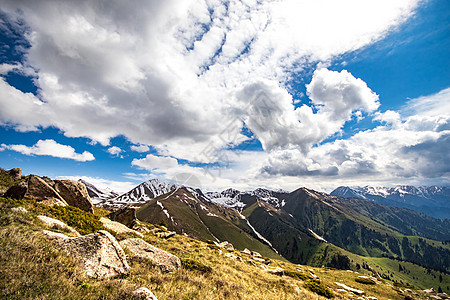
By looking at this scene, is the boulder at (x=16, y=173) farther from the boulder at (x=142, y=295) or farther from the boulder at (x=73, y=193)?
the boulder at (x=142, y=295)

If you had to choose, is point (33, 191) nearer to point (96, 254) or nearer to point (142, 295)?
point (96, 254)

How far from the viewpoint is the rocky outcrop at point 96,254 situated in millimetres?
9289

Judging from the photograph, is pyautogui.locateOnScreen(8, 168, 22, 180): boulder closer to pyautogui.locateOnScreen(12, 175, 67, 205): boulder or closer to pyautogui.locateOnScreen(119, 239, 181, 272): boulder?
pyautogui.locateOnScreen(12, 175, 67, 205): boulder

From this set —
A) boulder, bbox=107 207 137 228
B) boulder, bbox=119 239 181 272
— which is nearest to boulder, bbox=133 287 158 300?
boulder, bbox=119 239 181 272

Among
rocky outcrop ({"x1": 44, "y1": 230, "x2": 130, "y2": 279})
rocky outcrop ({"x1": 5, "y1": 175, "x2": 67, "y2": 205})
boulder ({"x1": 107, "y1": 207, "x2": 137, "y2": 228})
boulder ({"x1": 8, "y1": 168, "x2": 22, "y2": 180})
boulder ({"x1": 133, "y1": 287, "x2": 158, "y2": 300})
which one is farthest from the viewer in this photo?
boulder ({"x1": 107, "y1": 207, "x2": 137, "y2": 228})

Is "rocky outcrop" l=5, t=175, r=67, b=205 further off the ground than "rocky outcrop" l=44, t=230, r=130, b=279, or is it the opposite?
"rocky outcrop" l=5, t=175, r=67, b=205

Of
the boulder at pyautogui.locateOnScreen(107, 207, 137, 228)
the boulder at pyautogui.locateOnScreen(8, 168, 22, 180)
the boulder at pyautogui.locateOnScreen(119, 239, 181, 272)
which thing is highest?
the boulder at pyautogui.locateOnScreen(8, 168, 22, 180)

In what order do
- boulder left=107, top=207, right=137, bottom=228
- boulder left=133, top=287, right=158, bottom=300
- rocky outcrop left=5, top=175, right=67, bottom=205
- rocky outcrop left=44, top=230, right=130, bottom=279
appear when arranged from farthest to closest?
boulder left=107, top=207, right=137, bottom=228 → rocky outcrop left=5, top=175, right=67, bottom=205 → rocky outcrop left=44, top=230, right=130, bottom=279 → boulder left=133, top=287, right=158, bottom=300

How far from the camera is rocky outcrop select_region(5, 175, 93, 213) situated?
72.6 feet

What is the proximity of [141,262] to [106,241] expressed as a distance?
3.23 m

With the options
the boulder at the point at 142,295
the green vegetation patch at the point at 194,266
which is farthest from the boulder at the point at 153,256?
the boulder at the point at 142,295

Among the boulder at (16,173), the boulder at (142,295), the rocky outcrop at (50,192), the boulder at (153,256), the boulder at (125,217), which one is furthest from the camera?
the boulder at (125,217)

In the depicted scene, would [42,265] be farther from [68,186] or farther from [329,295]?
[68,186]

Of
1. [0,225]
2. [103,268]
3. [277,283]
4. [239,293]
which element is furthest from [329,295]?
[0,225]
